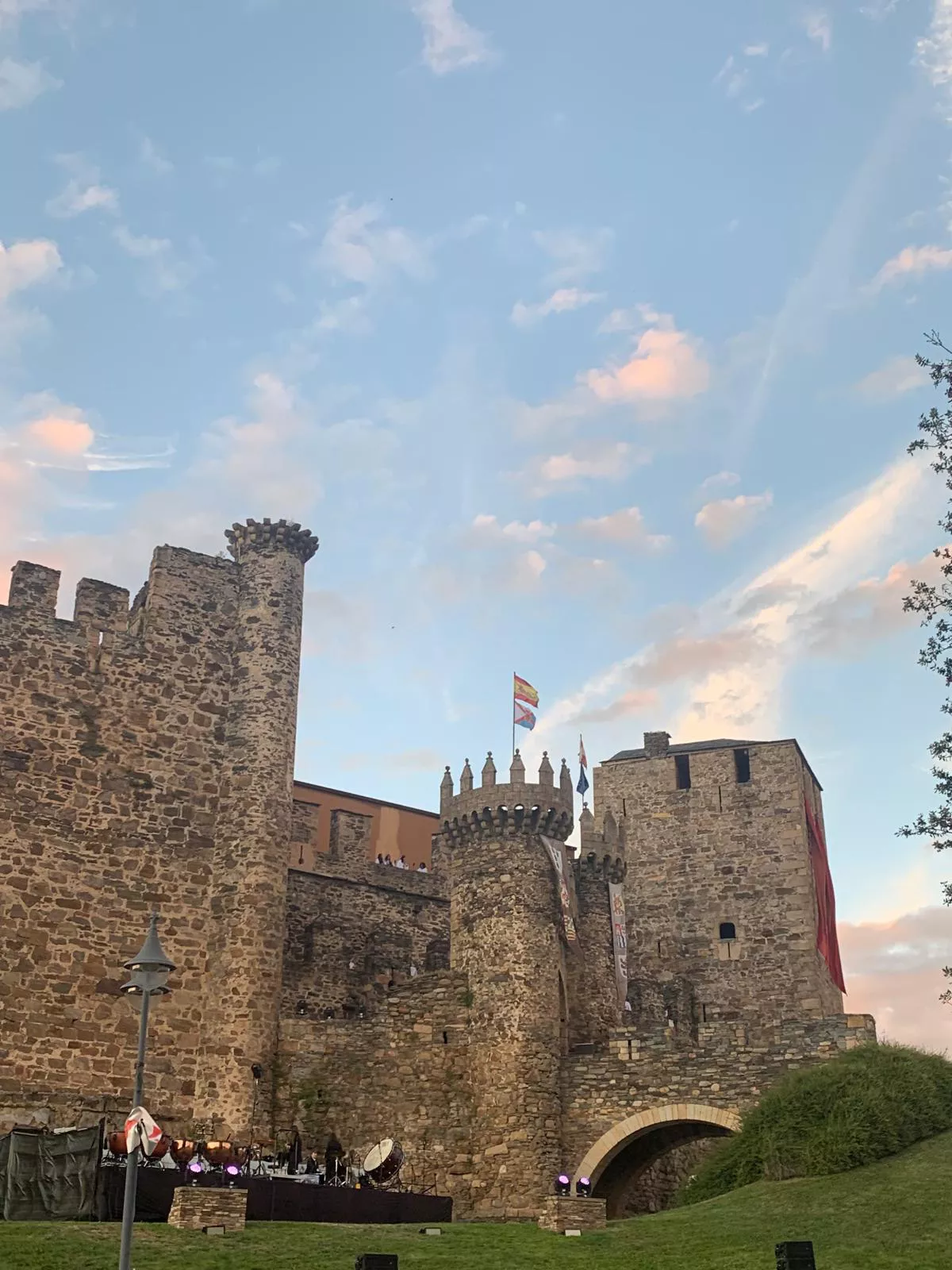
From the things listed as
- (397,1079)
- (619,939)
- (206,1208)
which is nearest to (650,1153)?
(619,939)

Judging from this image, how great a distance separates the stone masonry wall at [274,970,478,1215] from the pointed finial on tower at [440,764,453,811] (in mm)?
4199

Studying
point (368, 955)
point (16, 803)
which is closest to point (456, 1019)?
point (368, 955)

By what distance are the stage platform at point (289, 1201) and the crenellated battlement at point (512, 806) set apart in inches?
344

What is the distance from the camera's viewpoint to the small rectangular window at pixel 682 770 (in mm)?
44438

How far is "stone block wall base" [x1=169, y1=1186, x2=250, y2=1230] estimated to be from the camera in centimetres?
1989

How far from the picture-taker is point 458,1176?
28.2 metres

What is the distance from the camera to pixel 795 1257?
16.3 metres

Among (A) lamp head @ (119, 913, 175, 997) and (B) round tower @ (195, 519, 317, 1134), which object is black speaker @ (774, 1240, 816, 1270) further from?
(B) round tower @ (195, 519, 317, 1134)

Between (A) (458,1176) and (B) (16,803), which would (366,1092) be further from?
(B) (16,803)

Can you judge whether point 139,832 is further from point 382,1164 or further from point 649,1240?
point 649,1240

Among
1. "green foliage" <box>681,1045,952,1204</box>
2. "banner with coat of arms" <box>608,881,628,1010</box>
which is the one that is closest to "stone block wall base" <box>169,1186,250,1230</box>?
"green foliage" <box>681,1045,952,1204</box>

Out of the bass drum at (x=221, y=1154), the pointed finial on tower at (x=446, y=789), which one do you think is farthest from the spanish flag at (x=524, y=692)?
the bass drum at (x=221, y=1154)

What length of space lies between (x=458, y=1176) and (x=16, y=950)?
9.91 meters

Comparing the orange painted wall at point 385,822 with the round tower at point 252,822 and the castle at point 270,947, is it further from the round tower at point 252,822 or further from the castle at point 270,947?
the round tower at point 252,822
